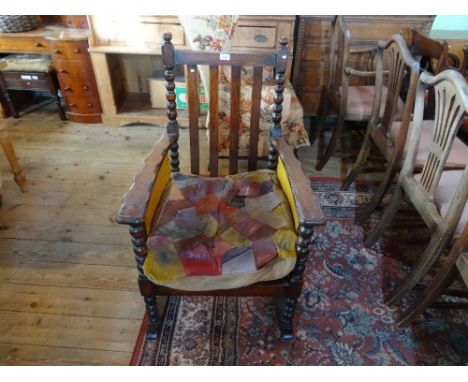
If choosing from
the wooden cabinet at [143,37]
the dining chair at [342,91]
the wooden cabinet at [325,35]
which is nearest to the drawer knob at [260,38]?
the wooden cabinet at [143,37]

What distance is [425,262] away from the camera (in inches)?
50.1

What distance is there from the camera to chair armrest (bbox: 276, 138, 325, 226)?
960 millimetres

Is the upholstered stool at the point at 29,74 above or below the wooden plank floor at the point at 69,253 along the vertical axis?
above

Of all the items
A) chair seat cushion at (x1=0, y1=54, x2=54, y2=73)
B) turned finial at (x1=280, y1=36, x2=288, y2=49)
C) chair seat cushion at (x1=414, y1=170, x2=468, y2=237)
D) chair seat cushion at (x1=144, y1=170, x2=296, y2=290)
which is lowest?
chair seat cushion at (x1=144, y1=170, x2=296, y2=290)

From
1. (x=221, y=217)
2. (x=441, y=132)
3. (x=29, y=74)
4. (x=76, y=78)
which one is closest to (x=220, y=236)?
(x=221, y=217)

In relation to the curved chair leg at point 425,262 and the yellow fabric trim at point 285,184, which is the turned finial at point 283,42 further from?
the curved chair leg at point 425,262

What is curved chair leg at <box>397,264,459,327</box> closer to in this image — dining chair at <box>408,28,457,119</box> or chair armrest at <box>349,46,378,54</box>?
Answer: dining chair at <box>408,28,457,119</box>

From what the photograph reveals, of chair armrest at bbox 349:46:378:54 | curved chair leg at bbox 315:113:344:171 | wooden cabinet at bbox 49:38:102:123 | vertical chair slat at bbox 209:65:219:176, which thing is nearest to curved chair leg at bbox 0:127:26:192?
wooden cabinet at bbox 49:38:102:123

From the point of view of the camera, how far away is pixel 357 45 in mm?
2365

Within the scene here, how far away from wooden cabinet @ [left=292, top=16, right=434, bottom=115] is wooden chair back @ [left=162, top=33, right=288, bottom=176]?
1315mm

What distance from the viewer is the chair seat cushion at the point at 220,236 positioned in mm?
1007

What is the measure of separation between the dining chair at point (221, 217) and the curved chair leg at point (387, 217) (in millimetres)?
576

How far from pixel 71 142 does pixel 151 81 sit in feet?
2.52
